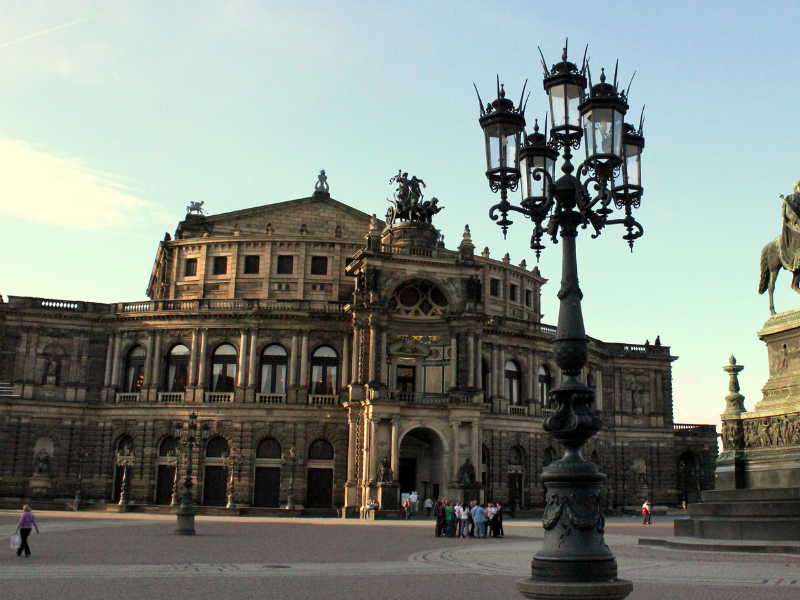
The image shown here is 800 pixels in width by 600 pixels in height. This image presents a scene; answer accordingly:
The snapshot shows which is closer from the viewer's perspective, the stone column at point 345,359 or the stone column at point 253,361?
the stone column at point 253,361

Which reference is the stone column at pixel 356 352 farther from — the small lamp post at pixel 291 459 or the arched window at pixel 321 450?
the small lamp post at pixel 291 459

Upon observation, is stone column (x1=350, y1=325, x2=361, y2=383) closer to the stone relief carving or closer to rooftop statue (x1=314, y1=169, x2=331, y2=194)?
rooftop statue (x1=314, y1=169, x2=331, y2=194)

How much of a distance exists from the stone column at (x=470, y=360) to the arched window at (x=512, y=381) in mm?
5968

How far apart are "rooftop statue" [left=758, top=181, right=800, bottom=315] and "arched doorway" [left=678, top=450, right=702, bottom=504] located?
57073 mm

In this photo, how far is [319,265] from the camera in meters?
66.8

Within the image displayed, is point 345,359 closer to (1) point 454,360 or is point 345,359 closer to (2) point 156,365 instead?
(1) point 454,360

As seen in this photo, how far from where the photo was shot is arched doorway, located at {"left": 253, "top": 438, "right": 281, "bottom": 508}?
57.9 meters

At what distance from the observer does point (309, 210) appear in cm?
7112

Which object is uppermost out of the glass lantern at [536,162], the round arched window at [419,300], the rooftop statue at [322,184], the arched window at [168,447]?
the rooftop statue at [322,184]

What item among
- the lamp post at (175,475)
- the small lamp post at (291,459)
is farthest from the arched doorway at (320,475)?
the lamp post at (175,475)

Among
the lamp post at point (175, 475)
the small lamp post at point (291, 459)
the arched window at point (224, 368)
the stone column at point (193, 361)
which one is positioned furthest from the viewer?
the arched window at point (224, 368)

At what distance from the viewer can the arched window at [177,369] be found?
198 ft

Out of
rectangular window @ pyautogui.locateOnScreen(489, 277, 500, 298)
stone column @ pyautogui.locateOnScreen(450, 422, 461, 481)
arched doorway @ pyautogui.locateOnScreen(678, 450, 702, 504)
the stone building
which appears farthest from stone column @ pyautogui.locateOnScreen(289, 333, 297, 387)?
arched doorway @ pyautogui.locateOnScreen(678, 450, 702, 504)

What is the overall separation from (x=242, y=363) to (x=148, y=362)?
6709mm
